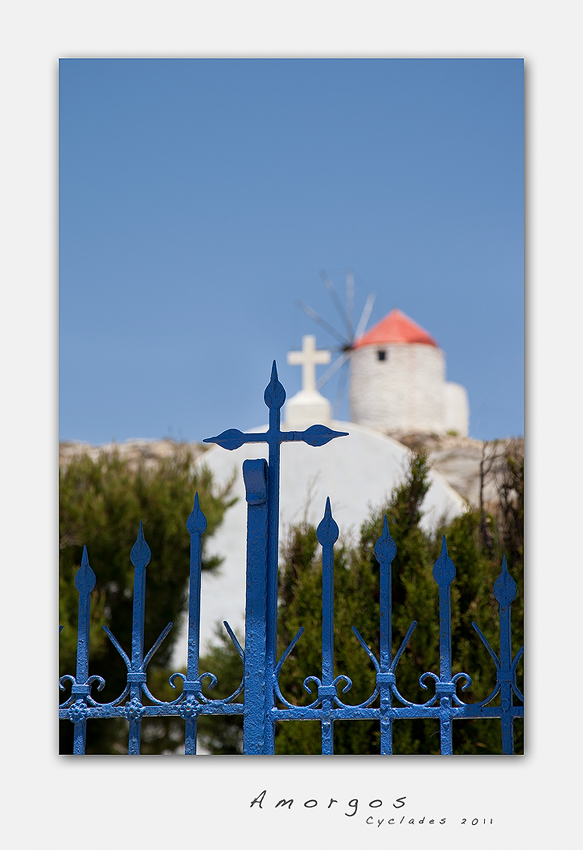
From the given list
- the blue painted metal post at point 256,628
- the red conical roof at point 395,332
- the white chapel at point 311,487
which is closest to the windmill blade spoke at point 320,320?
the red conical roof at point 395,332

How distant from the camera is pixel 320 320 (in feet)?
39.2

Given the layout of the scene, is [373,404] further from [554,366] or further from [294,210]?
[554,366]

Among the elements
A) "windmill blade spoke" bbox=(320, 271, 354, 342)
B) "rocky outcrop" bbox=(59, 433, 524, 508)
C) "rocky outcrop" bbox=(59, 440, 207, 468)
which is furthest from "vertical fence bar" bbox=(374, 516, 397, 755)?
"windmill blade spoke" bbox=(320, 271, 354, 342)

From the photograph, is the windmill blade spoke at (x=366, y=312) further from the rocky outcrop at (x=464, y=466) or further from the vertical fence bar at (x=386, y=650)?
the vertical fence bar at (x=386, y=650)

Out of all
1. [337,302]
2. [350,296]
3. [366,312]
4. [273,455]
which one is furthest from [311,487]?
[366,312]

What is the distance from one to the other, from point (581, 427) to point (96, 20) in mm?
1833

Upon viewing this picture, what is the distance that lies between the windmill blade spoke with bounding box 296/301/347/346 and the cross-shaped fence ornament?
21.9 ft

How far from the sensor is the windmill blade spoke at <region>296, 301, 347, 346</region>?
30.6 feet

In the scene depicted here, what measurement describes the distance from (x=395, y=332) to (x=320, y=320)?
3013 millimetres

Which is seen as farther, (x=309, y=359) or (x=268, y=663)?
(x=309, y=359)

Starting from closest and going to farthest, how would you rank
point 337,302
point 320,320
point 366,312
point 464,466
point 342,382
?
point 464,466, point 337,302, point 320,320, point 366,312, point 342,382

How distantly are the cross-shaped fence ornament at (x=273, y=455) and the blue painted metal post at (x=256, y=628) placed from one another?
0.06 feet

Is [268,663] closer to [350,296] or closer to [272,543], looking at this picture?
[272,543]

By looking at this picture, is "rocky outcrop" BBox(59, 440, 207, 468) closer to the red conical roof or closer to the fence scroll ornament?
the fence scroll ornament
